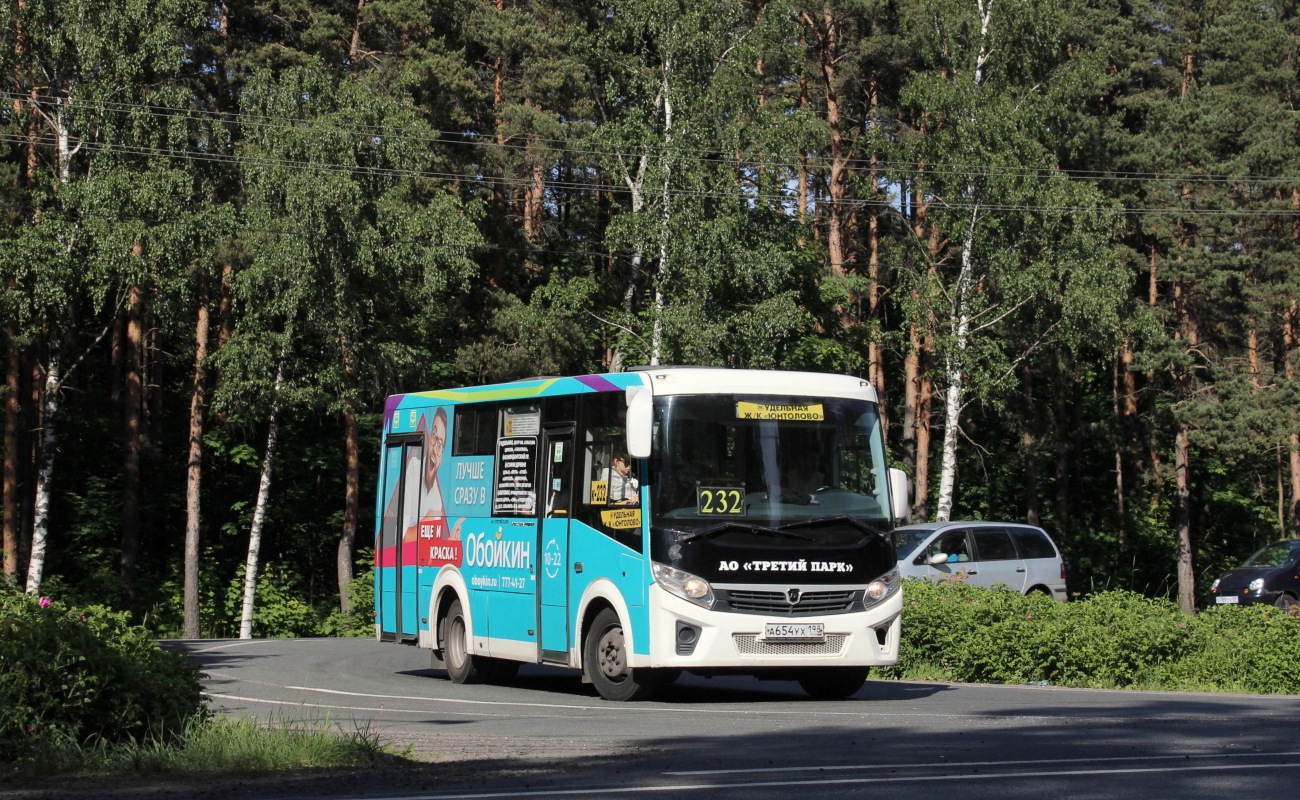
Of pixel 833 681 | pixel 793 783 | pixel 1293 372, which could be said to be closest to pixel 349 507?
pixel 1293 372

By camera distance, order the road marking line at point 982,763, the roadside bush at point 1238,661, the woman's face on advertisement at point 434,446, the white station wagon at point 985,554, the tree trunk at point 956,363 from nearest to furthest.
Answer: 1. the road marking line at point 982,763
2. the roadside bush at point 1238,661
3. the woman's face on advertisement at point 434,446
4. the white station wagon at point 985,554
5. the tree trunk at point 956,363

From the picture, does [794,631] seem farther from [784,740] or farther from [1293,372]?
[1293,372]

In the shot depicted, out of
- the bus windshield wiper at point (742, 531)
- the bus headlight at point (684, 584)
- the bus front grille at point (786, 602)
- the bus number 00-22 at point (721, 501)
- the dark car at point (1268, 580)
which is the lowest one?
the dark car at point (1268, 580)

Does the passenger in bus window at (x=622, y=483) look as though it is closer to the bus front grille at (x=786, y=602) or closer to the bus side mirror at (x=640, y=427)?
the bus side mirror at (x=640, y=427)

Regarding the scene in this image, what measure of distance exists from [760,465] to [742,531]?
0.67m

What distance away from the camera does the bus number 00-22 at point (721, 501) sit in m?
15.2

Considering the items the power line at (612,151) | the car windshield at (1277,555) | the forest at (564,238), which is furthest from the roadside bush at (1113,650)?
the power line at (612,151)

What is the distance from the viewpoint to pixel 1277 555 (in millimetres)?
30938

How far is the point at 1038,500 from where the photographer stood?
60625mm

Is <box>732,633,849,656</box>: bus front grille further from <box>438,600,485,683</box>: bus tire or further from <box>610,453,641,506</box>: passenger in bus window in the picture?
<box>438,600,485,683</box>: bus tire

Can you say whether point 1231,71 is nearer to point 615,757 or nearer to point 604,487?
point 604,487

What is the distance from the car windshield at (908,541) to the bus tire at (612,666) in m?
10.3

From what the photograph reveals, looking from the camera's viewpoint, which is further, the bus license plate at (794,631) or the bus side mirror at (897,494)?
the bus side mirror at (897,494)

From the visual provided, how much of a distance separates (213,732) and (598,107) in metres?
36.9
